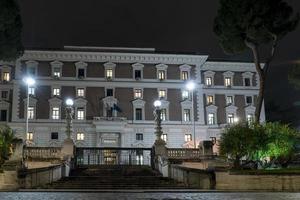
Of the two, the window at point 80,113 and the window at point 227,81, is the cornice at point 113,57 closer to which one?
the window at point 227,81

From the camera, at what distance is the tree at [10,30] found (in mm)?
43469

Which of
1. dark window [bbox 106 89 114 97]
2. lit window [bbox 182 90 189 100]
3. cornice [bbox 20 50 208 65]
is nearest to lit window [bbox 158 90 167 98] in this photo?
lit window [bbox 182 90 189 100]

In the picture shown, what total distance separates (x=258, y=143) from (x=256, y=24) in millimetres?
15545

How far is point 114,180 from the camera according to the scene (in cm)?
3148

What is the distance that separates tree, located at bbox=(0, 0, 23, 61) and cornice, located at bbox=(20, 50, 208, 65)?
2277 cm

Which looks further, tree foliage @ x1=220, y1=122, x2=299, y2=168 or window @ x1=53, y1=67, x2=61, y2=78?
window @ x1=53, y1=67, x2=61, y2=78

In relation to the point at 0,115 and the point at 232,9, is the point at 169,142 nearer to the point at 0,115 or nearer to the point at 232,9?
the point at 0,115

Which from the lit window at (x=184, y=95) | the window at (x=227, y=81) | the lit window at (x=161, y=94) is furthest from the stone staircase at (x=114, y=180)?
the window at (x=227, y=81)

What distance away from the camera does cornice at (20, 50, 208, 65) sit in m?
69.9

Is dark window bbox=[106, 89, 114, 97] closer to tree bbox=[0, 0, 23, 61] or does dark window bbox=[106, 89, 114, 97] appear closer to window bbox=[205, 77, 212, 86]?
window bbox=[205, 77, 212, 86]

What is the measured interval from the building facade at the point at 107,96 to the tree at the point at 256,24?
23325mm

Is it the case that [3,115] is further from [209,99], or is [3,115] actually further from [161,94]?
[209,99]

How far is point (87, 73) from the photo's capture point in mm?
71312

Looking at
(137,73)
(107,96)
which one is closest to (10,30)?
(107,96)
